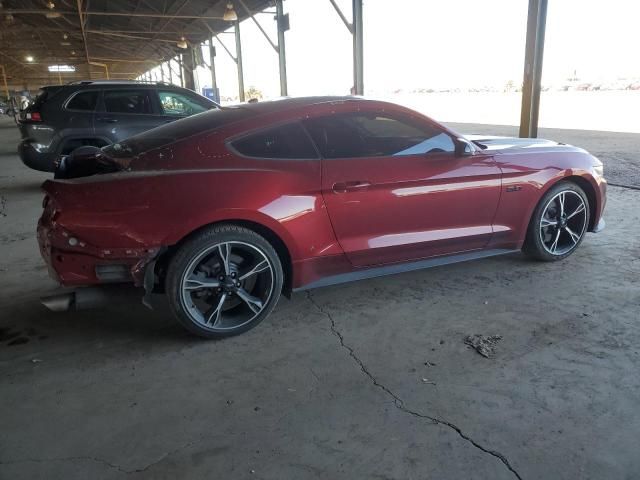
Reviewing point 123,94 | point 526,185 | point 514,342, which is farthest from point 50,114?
point 514,342

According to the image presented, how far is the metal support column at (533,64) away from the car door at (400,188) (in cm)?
561

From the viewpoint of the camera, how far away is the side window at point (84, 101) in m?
7.60

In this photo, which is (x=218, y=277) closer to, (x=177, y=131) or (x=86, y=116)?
(x=177, y=131)

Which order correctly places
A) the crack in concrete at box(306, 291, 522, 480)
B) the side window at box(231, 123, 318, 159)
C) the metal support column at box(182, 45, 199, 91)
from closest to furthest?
the crack in concrete at box(306, 291, 522, 480)
the side window at box(231, 123, 318, 159)
the metal support column at box(182, 45, 199, 91)

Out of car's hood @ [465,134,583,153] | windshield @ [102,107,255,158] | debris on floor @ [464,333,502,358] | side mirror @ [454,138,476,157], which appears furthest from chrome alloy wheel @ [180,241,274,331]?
car's hood @ [465,134,583,153]

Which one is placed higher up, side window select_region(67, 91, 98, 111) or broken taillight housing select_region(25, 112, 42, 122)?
side window select_region(67, 91, 98, 111)

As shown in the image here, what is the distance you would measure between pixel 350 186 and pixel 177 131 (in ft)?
3.97

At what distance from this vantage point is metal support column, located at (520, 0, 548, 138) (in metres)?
8.05

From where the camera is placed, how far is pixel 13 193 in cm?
780

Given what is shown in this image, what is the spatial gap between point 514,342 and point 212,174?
202 cm

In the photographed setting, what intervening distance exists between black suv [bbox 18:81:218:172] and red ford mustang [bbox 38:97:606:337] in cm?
466

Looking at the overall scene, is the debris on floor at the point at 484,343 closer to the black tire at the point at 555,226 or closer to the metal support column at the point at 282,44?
the black tire at the point at 555,226

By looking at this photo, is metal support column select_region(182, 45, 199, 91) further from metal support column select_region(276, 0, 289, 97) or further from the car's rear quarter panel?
the car's rear quarter panel

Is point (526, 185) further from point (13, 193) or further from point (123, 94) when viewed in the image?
point (13, 193)
